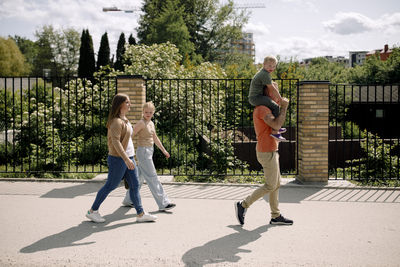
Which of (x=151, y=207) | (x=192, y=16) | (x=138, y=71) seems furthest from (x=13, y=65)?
(x=151, y=207)

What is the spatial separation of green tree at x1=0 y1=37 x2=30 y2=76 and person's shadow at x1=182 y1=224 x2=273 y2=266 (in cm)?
6698

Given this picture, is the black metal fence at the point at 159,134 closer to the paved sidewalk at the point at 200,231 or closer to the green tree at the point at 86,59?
the paved sidewalk at the point at 200,231

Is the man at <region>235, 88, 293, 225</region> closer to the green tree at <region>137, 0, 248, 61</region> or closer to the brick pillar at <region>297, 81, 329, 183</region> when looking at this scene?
the brick pillar at <region>297, 81, 329, 183</region>

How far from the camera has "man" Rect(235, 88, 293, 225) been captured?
4355 millimetres

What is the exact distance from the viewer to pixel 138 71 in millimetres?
11609

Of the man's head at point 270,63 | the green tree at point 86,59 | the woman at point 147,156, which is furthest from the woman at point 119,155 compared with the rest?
the green tree at point 86,59

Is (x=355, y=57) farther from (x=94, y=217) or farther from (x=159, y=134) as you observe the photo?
(x=94, y=217)

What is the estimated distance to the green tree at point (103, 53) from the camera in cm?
3860

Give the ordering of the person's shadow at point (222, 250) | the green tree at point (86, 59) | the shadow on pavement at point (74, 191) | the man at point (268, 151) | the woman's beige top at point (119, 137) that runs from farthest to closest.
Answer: the green tree at point (86, 59), the shadow on pavement at point (74, 191), the woman's beige top at point (119, 137), the man at point (268, 151), the person's shadow at point (222, 250)

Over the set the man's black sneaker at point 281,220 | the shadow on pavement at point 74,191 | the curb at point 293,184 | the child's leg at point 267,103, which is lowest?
the man's black sneaker at point 281,220

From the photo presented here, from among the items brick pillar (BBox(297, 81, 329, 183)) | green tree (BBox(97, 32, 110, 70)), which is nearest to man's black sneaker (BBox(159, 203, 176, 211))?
brick pillar (BBox(297, 81, 329, 183))

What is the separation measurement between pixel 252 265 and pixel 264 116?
175cm

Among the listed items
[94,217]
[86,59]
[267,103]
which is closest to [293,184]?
[267,103]

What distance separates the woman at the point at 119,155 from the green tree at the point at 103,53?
1413 inches
